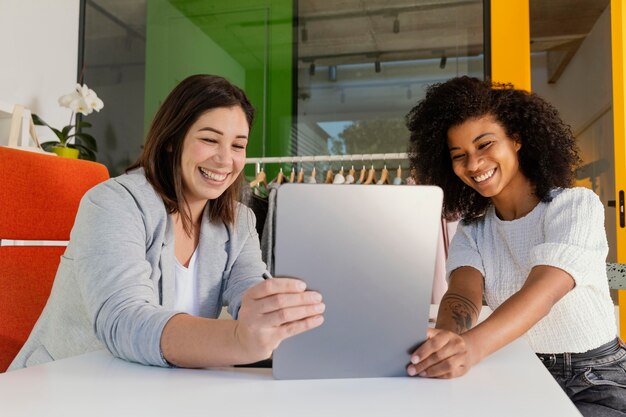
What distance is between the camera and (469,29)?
370 cm

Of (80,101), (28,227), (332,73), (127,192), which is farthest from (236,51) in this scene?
(127,192)

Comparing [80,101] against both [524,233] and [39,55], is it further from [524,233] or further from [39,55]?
[524,233]

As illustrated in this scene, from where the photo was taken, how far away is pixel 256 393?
0.74 metres

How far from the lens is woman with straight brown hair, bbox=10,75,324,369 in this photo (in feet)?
2.68

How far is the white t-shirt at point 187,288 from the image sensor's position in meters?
1.29

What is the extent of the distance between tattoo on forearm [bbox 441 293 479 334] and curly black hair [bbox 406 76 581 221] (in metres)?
0.33

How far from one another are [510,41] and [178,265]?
2.98 metres

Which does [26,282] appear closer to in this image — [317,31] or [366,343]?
[366,343]

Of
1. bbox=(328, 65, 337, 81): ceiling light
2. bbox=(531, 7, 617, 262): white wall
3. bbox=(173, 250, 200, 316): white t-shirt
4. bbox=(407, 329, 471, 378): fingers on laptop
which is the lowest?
bbox=(407, 329, 471, 378): fingers on laptop

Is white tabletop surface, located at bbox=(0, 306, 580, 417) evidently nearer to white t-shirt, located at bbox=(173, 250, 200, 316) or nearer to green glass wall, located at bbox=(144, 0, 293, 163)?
white t-shirt, located at bbox=(173, 250, 200, 316)

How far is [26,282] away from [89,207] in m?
0.53

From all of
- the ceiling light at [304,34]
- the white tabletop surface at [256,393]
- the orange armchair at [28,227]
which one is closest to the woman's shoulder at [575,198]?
the white tabletop surface at [256,393]

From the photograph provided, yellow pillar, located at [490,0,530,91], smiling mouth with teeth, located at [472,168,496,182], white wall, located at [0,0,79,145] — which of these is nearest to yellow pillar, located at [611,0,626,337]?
yellow pillar, located at [490,0,530,91]

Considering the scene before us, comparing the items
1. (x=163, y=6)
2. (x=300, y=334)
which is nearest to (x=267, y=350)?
(x=300, y=334)
